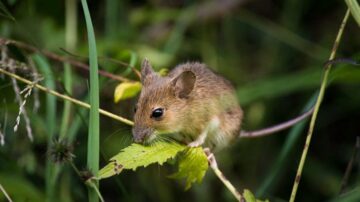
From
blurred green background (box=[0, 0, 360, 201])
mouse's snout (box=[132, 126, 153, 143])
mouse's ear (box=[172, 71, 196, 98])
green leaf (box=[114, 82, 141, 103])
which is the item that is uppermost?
blurred green background (box=[0, 0, 360, 201])

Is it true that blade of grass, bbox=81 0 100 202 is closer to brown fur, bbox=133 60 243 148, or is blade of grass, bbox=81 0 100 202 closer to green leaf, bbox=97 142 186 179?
green leaf, bbox=97 142 186 179

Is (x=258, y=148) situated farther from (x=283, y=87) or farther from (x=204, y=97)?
(x=204, y=97)

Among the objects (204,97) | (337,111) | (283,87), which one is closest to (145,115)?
(204,97)

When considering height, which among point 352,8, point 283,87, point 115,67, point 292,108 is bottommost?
point 352,8

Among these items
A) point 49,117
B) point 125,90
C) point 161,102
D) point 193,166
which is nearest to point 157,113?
point 161,102

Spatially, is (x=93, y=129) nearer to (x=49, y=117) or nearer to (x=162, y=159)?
(x=162, y=159)

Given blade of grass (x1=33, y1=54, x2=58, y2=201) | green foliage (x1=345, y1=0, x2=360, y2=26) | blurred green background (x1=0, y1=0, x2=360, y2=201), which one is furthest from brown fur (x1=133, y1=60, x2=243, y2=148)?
blurred green background (x1=0, y1=0, x2=360, y2=201)

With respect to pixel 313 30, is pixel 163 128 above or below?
below
